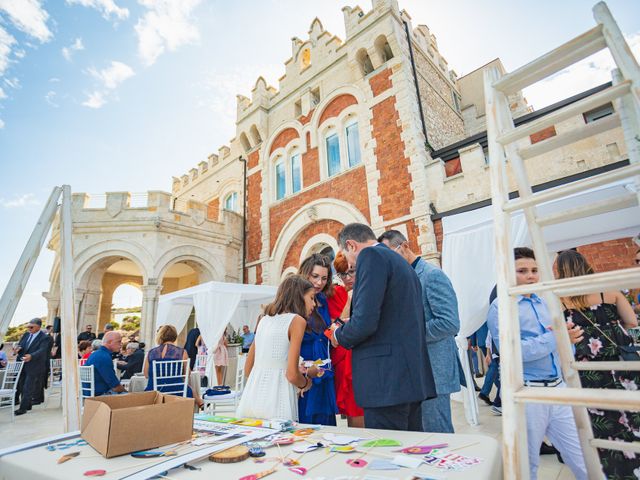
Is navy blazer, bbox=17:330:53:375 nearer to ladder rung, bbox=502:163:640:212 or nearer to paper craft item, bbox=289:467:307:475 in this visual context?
paper craft item, bbox=289:467:307:475

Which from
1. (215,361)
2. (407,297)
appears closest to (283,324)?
(407,297)

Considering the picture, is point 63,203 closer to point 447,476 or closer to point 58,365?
point 447,476

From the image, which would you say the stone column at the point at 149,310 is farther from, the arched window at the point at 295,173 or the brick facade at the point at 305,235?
the arched window at the point at 295,173

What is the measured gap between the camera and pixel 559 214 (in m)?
1.28

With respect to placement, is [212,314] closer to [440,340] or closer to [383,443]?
[440,340]

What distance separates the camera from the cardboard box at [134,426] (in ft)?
3.89

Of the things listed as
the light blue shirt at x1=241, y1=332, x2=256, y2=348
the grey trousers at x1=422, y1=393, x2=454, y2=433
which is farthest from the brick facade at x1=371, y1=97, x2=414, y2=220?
the grey trousers at x1=422, y1=393, x2=454, y2=433

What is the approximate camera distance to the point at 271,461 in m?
1.12

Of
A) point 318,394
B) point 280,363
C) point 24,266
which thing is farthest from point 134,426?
point 318,394

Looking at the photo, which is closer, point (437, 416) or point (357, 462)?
point (357, 462)

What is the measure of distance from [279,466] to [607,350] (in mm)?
2599

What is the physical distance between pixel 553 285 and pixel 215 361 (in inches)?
Answer: 350

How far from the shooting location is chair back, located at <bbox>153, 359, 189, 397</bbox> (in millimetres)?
4836

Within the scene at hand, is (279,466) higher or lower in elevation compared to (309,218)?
lower
